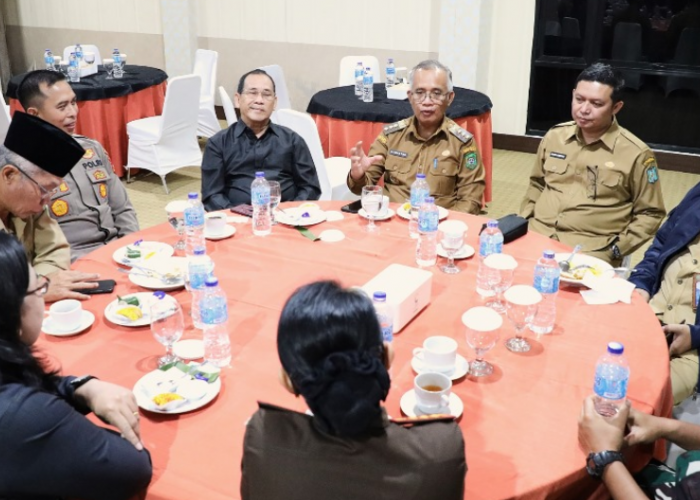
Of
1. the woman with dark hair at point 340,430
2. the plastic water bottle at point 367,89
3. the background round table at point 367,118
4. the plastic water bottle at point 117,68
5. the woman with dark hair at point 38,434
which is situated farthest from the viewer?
the plastic water bottle at point 117,68

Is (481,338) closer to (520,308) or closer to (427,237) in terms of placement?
(520,308)

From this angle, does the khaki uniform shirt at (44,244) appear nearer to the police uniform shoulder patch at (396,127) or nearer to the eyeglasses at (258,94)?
the eyeglasses at (258,94)

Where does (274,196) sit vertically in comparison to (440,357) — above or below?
above

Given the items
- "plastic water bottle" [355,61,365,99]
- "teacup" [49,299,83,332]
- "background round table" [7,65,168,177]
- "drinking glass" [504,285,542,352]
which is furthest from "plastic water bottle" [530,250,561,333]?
"background round table" [7,65,168,177]

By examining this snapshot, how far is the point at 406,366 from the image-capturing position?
169cm

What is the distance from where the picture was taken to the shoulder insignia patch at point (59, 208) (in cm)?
277

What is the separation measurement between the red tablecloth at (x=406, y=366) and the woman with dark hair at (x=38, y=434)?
0.09 metres

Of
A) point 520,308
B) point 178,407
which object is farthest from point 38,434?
point 520,308

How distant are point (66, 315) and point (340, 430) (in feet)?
3.43

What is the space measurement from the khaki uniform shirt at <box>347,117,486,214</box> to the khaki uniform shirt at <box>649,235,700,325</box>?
960mm

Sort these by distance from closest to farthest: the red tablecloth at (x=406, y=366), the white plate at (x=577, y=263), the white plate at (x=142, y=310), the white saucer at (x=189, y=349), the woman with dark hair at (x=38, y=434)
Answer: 1. the woman with dark hair at (x=38, y=434)
2. the red tablecloth at (x=406, y=366)
3. the white saucer at (x=189, y=349)
4. the white plate at (x=142, y=310)
5. the white plate at (x=577, y=263)

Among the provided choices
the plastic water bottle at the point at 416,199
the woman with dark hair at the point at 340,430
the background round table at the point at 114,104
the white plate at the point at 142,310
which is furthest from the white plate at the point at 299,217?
the background round table at the point at 114,104

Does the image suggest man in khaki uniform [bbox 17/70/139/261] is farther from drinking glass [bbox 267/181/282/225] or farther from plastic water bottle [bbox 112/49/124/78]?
plastic water bottle [bbox 112/49/124/78]

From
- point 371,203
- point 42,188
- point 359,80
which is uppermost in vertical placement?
point 359,80
